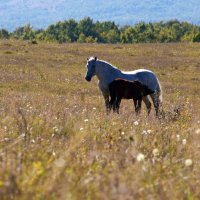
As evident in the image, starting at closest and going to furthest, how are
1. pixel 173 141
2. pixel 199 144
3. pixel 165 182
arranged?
1. pixel 165 182
2. pixel 199 144
3. pixel 173 141

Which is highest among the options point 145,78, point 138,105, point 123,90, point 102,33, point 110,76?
point 110,76

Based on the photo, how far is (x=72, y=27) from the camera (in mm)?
129625

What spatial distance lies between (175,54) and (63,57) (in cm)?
922

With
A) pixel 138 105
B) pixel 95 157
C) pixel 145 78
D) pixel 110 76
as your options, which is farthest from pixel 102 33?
pixel 95 157

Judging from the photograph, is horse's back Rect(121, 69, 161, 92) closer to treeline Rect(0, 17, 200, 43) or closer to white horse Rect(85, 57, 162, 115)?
white horse Rect(85, 57, 162, 115)

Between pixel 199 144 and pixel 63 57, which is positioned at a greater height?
pixel 199 144

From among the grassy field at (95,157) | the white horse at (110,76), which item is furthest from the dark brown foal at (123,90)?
the grassy field at (95,157)

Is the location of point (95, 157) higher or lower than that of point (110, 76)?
higher

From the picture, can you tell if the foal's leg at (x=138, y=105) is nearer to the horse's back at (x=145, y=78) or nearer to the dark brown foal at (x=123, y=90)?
the dark brown foal at (x=123, y=90)

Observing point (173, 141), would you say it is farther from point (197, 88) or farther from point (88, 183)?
point (197, 88)

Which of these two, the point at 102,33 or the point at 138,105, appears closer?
the point at 138,105

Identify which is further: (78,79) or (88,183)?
(78,79)

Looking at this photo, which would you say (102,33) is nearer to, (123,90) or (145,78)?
(145,78)

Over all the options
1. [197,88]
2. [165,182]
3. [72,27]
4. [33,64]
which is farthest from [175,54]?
[72,27]
